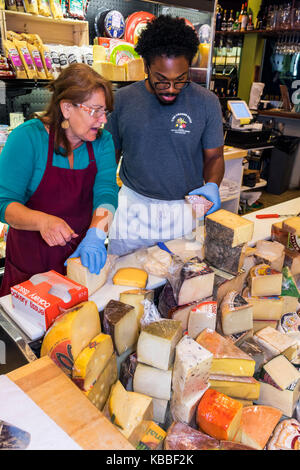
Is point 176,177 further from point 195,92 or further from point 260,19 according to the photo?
point 260,19

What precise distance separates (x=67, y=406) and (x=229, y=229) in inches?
32.6

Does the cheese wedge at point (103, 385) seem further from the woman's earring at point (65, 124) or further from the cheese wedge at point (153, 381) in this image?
the woman's earring at point (65, 124)

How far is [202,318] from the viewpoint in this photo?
1.23 metres

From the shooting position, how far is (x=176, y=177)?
7.20ft

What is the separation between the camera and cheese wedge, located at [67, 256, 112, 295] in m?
1.28

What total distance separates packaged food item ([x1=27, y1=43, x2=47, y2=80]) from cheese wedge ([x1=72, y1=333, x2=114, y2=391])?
8.26 feet

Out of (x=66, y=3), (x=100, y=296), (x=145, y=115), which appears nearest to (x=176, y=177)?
(x=145, y=115)

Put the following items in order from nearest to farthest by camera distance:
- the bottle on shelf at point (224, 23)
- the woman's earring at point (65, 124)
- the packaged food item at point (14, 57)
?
the woman's earring at point (65, 124)
the packaged food item at point (14, 57)
the bottle on shelf at point (224, 23)

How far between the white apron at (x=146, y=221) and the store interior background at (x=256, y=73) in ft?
4.82

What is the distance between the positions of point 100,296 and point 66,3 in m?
2.81

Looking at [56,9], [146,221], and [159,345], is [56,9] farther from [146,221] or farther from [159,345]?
[159,345]

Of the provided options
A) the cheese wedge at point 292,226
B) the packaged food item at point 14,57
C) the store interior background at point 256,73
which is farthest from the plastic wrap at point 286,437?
the store interior background at point 256,73

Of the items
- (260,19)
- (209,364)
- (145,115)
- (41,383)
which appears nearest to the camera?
(41,383)

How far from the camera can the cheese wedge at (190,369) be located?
37.4 inches
